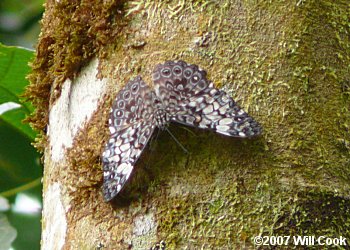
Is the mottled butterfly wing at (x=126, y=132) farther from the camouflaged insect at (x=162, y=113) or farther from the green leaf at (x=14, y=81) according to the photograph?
the green leaf at (x=14, y=81)

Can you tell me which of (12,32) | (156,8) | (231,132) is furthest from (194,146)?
(12,32)

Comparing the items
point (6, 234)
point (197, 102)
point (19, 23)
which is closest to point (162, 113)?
point (197, 102)

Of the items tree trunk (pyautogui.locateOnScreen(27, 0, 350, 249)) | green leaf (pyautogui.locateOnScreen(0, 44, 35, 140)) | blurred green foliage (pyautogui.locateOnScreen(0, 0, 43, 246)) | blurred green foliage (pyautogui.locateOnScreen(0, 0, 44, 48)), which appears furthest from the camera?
blurred green foliage (pyautogui.locateOnScreen(0, 0, 44, 48))

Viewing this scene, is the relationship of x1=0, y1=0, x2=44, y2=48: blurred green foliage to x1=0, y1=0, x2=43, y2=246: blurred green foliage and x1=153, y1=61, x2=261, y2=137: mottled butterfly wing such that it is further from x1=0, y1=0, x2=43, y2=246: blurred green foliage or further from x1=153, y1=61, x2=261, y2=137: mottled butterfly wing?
x1=153, y1=61, x2=261, y2=137: mottled butterfly wing

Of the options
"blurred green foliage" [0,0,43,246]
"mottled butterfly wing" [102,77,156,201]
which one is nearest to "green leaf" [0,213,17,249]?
"blurred green foliage" [0,0,43,246]

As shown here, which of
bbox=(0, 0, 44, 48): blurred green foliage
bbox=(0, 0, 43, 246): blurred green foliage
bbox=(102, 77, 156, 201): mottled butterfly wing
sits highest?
bbox=(0, 0, 44, 48): blurred green foliage

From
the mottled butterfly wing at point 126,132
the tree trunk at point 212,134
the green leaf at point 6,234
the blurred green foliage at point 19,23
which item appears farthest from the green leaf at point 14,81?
the blurred green foliage at point 19,23

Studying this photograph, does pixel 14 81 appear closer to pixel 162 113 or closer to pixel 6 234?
pixel 6 234
